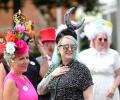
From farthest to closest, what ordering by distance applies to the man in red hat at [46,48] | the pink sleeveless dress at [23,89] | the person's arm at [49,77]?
the man in red hat at [46,48] → the person's arm at [49,77] → the pink sleeveless dress at [23,89]

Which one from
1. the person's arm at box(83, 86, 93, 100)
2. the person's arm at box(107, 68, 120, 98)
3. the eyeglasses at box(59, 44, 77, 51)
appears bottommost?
the person's arm at box(107, 68, 120, 98)

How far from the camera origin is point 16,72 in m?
6.27

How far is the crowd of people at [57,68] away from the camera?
20.4 ft

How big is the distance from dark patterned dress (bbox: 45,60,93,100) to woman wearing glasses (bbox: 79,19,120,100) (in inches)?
63.6

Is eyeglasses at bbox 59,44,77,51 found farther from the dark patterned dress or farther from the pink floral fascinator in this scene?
the pink floral fascinator

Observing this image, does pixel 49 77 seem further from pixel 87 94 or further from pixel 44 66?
pixel 44 66

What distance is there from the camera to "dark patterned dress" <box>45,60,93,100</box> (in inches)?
258

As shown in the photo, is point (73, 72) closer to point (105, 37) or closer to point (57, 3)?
point (105, 37)

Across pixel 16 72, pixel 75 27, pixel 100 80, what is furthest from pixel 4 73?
pixel 100 80

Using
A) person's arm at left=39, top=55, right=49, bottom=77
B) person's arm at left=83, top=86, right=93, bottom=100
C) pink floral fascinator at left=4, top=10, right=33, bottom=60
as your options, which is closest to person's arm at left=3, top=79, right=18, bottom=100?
pink floral fascinator at left=4, top=10, right=33, bottom=60

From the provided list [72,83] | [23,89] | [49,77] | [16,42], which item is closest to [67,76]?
[72,83]

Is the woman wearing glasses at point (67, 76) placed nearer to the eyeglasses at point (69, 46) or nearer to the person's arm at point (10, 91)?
the eyeglasses at point (69, 46)

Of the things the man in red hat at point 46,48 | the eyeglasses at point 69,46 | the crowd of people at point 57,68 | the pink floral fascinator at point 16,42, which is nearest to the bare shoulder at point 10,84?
the crowd of people at point 57,68

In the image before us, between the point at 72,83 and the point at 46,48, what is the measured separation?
1.92 meters
